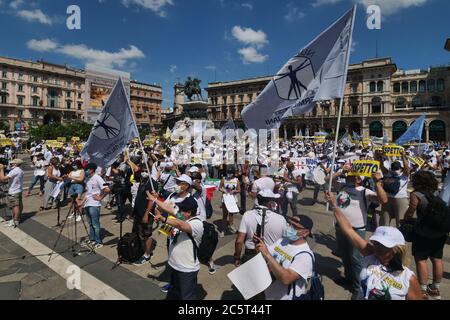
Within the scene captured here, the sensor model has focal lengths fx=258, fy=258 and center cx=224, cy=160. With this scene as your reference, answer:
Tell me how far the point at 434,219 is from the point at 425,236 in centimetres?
27

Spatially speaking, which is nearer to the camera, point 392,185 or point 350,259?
point 350,259

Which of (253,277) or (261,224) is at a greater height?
(261,224)

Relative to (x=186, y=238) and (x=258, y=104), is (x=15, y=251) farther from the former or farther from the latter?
(x=258, y=104)

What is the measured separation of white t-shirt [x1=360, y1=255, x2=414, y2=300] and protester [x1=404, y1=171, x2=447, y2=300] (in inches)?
65.7

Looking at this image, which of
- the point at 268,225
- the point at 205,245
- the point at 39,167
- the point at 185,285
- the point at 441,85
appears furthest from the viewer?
the point at 441,85

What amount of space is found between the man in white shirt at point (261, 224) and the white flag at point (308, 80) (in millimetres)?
1858

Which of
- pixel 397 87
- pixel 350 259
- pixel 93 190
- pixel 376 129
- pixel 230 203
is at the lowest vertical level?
pixel 350 259

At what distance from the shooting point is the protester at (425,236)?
3264mm

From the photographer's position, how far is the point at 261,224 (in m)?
3.03

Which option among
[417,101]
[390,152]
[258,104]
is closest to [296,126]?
[417,101]

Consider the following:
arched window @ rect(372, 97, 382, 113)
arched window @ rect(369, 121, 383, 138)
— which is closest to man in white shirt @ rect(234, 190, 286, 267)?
arched window @ rect(369, 121, 383, 138)

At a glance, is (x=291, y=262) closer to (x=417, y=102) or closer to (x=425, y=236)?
(x=425, y=236)

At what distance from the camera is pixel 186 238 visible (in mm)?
2887

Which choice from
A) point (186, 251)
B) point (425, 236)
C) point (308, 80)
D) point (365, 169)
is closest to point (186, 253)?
point (186, 251)
